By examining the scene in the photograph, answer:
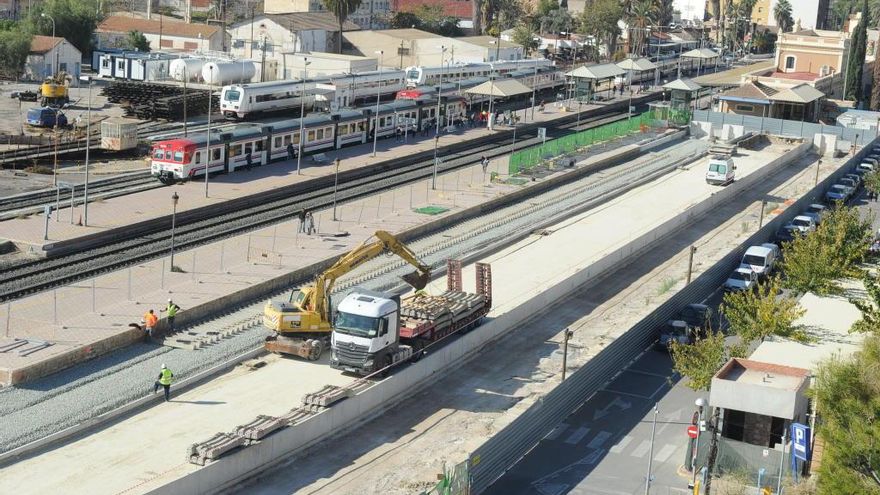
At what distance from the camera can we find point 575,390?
121 feet

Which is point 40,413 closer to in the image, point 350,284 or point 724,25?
point 350,284

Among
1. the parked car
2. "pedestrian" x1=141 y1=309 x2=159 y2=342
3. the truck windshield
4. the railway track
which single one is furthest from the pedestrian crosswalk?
the parked car

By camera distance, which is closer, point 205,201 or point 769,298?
point 769,298

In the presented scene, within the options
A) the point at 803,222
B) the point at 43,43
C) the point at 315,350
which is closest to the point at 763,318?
the point at 315,350

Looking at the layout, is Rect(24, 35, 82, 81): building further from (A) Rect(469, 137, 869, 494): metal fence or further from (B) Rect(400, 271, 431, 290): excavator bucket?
(B) Rect(400, 271, 431, 290): excavator bucket

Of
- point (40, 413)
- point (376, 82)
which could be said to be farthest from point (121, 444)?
point (376, 82)

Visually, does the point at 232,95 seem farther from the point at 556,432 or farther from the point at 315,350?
the point at 556,432

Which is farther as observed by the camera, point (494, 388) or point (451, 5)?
point (451, 5)

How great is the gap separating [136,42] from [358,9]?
1544 inches

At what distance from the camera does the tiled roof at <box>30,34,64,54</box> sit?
322 feet

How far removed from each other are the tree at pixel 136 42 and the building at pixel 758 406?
300ft

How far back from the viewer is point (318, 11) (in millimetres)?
137000

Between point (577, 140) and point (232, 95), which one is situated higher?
point (232, 95)

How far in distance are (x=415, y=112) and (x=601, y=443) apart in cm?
5385
